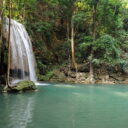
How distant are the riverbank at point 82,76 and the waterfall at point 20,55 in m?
2.20

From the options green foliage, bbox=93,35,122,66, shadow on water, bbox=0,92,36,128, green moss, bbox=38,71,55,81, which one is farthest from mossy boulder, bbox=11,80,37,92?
green foliage, bbox=93,35,122,66

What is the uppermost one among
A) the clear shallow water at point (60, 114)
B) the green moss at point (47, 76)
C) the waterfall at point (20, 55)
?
the waterfall at point (20, 55)

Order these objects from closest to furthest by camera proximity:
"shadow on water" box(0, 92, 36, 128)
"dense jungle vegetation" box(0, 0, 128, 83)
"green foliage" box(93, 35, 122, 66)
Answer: "shadow on water" box(0, 92, 36, 128)
"green foliage" box(93, 35, 122, 66)
"dense jungle vegetation" box(0, 0, 128, 83)

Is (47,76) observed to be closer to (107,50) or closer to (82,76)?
(82,76)

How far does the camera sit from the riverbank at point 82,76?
2186 centimetres

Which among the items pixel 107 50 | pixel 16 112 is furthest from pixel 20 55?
pixel 16 112

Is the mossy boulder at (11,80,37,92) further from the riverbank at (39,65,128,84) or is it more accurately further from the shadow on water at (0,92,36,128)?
the riverbank at (39,65,128,84)

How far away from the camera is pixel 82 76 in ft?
72.3

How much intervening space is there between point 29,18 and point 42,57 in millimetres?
4285

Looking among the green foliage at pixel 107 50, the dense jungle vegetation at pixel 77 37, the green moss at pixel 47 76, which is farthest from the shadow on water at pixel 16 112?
the green foliage at pixel 107 50

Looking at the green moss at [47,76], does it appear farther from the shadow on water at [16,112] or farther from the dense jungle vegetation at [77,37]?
the shadow on water at [16,112]

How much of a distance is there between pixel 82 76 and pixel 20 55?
602 centimetres

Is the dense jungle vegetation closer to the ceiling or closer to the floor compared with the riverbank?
closer to the ceiling

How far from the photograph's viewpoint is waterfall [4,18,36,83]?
18.5 m
